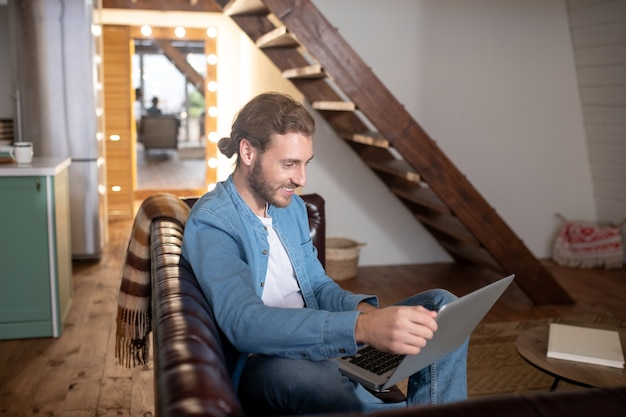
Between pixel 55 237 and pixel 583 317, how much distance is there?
9.57 feet

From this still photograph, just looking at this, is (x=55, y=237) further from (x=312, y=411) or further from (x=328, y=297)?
(x=312, y=411)

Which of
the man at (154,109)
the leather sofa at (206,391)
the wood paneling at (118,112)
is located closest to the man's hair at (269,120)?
the leather sofa at (206,391)

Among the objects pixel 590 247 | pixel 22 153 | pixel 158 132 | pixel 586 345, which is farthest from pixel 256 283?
pixel 158 132

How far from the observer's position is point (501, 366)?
10.7ft

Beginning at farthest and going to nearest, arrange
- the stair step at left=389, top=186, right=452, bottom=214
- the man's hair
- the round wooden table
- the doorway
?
the doorway
the stair step at left=389, top=186, right=452, bottom=214
the round wooden table
the man's hair

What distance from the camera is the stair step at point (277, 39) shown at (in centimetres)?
378

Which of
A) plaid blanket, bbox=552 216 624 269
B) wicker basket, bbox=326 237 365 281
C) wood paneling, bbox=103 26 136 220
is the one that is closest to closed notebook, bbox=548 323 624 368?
wicker basket, bbox=326 237 365 281

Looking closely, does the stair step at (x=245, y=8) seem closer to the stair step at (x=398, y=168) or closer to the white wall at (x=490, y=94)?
the white wall at (x=490, y=94)

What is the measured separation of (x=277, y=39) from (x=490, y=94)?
1874mm

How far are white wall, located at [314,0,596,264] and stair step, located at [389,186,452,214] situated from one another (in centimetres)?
35

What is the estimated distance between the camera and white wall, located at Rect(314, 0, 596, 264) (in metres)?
4.99

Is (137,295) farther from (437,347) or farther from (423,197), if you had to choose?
(423,197)

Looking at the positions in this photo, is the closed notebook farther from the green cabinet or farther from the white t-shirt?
the green cabinet

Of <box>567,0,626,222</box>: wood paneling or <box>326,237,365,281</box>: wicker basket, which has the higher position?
<box>567,0,626,222</box>: wood paneling
